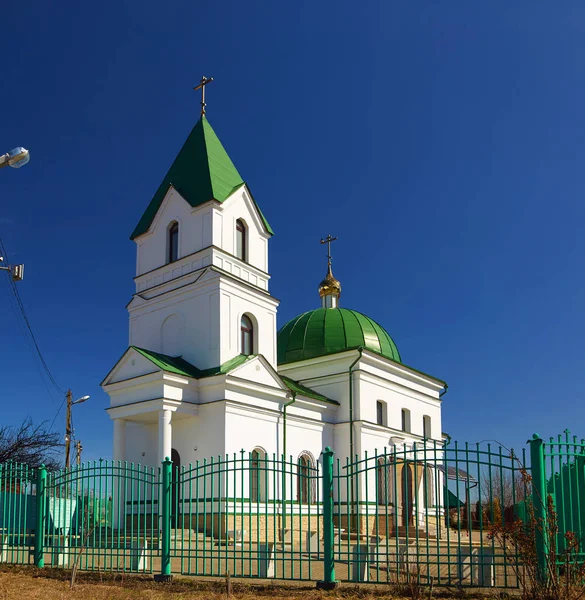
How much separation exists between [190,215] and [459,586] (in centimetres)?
1684

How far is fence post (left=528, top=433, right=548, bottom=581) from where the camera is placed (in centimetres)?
815

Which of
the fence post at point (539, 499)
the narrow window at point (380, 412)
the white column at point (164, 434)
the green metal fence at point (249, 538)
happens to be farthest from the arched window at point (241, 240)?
the fence post at point (539, 499)

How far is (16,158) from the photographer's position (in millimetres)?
10633

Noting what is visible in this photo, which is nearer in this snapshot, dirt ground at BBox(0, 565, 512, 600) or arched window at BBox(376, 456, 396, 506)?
dirt ground at BBox(0, 565, 512, 600)

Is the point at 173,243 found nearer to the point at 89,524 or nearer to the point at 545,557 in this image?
the point at 89,524

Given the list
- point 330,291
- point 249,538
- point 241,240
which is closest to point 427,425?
point 330,291

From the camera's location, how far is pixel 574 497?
34.4 feet

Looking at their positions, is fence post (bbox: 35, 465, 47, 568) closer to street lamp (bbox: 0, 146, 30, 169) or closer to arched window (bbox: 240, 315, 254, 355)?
street lamp (bbox: 0, 146, 30, 169)

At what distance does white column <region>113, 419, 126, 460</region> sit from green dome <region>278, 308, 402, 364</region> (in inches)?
339

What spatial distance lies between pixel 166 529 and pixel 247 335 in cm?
1286

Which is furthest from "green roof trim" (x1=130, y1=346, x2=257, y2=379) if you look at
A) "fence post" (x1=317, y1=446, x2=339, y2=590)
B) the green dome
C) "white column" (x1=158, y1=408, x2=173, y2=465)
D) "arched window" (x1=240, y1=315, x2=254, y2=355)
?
"fence post" (x1=317, y1=446, x2=339, y2=590)

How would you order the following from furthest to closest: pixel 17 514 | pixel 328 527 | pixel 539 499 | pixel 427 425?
1. pixel 427 425
2. pixel 17 514
3. pixel 328 527
4. pixel 539 499

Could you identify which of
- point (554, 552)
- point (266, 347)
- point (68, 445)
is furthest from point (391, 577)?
point (68, 445)

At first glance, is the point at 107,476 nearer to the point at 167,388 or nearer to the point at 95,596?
the point at 95,596
